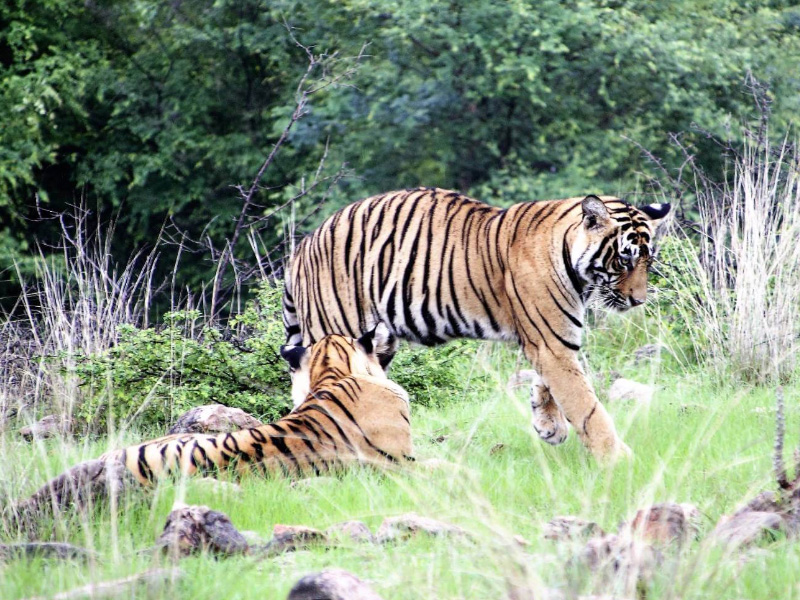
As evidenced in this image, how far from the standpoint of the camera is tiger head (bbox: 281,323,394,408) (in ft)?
17.6

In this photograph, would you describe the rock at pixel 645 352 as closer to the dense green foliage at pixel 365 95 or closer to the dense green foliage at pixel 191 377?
the dense green foliage at pixel 191 377

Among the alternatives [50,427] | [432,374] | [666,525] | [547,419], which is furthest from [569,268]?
[50,427]

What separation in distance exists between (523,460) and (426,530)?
1.60 metres

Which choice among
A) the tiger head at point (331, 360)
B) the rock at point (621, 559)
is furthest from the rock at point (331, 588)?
the tiger head at point (331, 360)

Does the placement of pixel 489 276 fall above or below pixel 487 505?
above

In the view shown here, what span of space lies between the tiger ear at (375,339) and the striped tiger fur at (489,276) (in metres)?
0.42

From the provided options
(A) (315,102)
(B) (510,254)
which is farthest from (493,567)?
(A) (315,102)

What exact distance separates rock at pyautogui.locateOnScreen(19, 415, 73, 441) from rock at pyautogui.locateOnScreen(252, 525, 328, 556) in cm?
342

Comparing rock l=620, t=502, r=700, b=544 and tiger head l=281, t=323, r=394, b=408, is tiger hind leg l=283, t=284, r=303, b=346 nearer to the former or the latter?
tiger head l=281, t=323, r=394, b=408

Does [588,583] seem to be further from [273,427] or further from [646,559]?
[273,427]

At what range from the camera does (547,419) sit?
19.7ft

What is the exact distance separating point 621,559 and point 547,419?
9.70 ft

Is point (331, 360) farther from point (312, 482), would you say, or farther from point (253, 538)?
point (253, 538)

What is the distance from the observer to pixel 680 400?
6719mm
